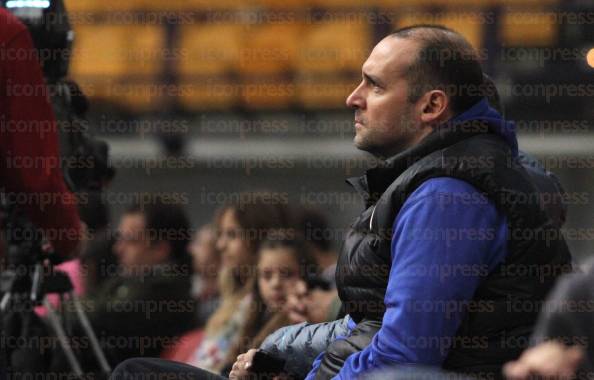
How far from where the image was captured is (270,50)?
32.9 feet

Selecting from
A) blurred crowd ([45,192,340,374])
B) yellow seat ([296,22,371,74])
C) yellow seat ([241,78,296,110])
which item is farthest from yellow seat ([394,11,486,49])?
blurred crowd ([45,192,340,374])

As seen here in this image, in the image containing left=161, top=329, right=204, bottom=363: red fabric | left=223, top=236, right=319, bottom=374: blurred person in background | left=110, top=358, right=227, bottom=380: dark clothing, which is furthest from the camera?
left=161, top=329, right=204, bottom=363: red fabric

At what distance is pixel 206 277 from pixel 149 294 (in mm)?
897

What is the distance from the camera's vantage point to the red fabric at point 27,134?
2.95 meters

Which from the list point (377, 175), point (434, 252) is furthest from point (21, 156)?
point (434, 252)

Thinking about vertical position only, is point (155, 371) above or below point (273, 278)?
above

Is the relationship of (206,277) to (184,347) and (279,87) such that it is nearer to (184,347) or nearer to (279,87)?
(184,347)

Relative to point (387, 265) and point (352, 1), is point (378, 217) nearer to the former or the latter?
point (387, 265)

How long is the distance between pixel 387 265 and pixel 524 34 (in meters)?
7.21

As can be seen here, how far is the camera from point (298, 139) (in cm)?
A: 887

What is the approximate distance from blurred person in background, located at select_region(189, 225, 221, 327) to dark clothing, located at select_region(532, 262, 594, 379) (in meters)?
3.07

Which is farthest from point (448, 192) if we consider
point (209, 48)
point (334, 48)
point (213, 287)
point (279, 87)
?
point (209, 48)

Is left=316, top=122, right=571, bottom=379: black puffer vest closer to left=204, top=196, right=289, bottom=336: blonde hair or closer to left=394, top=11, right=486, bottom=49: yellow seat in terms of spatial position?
left=204, top=196, right=289, bottom=336: blonde hair

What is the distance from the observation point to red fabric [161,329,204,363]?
4.64 m
